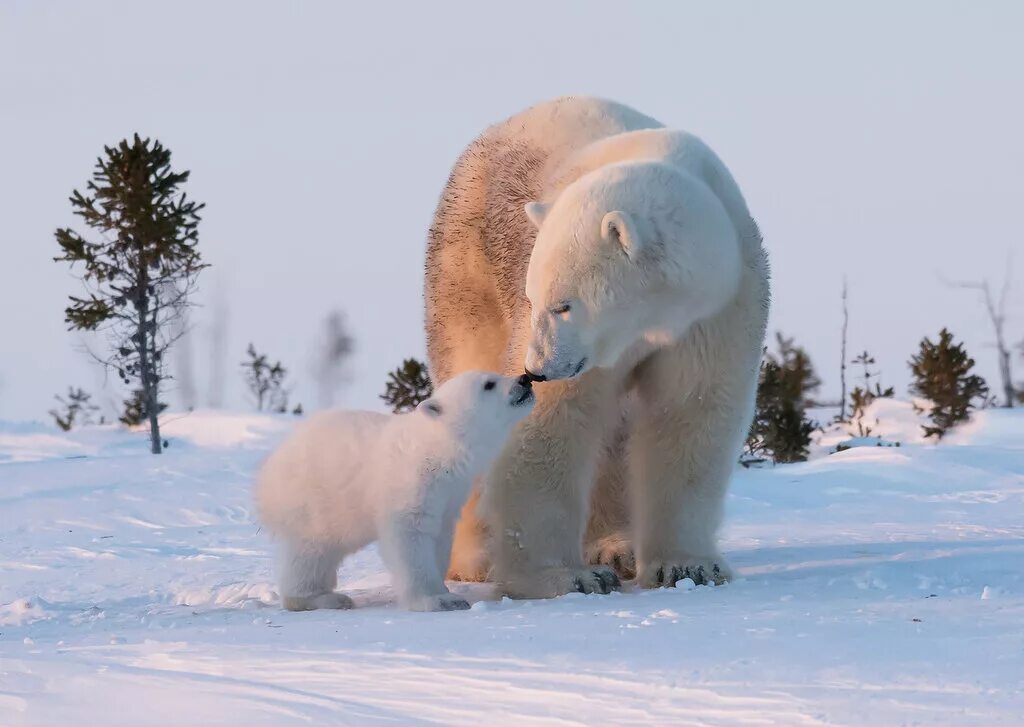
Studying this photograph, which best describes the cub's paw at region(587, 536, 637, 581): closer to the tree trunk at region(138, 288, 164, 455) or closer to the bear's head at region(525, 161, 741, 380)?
the bear's head at region(525, 161, 741, 380)

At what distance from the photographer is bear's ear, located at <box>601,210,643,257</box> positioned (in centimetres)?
484

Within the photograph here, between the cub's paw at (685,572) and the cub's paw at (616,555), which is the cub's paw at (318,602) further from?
the cub's paw at (616,555)

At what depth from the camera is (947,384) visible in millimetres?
16656

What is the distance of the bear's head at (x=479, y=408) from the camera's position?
4.96m

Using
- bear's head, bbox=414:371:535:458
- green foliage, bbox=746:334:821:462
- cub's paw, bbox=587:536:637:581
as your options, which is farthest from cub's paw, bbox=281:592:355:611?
green foliage, bbox=746:334:821:462

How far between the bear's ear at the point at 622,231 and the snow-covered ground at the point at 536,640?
1.25m

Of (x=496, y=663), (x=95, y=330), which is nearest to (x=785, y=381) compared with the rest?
(x=95, y=330)

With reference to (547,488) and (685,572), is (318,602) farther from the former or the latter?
(685,572)

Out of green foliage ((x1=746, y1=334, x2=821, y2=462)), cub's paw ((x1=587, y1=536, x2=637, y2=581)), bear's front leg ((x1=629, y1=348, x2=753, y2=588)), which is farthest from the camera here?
green foliage ((x1=746, y1=334, x2=821, y2=462))

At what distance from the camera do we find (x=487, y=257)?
6.37 m

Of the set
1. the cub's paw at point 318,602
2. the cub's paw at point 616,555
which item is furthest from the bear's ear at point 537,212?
the cub's paw at point 616,555

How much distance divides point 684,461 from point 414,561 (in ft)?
4.50

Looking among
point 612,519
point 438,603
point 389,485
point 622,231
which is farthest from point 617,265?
point 612,519

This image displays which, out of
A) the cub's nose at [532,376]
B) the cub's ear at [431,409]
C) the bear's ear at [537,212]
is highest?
the bear's ear at [537,212]
